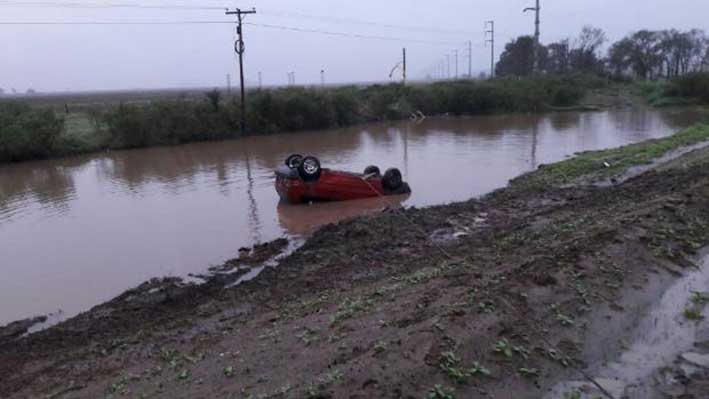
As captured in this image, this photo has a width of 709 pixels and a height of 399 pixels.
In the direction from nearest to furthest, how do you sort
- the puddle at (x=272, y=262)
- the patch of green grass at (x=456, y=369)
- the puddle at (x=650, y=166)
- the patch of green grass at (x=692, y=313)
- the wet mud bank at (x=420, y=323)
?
1. the patch of green grass at (x=456, y=369)
2. the wet mud bank at (x=420, y=323)
3. the patch of green grass at (x=692, y=313)
4. the puddle at (x=272, y=262)
5. the puddle at (x=650, y=166)

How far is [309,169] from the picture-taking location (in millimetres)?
14562

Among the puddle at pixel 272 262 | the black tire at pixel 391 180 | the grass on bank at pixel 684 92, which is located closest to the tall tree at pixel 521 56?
the grass on bank at pixel 684 92

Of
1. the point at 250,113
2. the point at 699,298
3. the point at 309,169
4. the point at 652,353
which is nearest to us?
the point at 652,353

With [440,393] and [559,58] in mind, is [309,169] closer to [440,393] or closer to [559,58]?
[440,393]

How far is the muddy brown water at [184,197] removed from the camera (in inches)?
415

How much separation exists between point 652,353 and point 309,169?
10082 millimetres

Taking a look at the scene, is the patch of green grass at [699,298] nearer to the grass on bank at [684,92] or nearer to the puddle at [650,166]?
the puddle at [650,166]

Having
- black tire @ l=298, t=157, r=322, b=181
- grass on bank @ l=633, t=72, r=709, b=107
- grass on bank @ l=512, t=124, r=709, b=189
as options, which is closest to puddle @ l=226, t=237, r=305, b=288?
black tire @ l=298, t=157, r=322, b=181

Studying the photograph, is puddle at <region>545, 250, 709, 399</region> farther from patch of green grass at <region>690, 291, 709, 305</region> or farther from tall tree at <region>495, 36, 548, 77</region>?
tall tree at <region>495, 36, 548, 77</region>

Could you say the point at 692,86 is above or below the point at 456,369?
above

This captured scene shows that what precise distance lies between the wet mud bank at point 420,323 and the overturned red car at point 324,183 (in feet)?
13.6

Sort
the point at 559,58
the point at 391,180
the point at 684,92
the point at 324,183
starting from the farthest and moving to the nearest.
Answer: the point at 559,58 < the point at 684,92 < the point at 391,180 < the point at 324,183

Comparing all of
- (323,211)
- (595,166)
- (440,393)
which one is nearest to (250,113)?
(595,166)

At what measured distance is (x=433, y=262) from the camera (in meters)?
8.74
